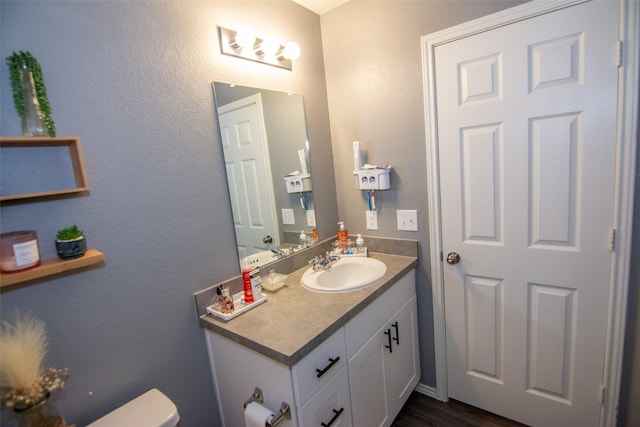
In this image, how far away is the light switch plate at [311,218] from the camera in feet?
6.33

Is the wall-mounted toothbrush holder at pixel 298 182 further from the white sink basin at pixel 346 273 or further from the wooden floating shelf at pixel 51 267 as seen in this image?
the wooden floating shelf at pixel 51 267

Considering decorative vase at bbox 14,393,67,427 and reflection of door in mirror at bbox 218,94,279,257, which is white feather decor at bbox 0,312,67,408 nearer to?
decorative vase at bbox 14,393,67,427

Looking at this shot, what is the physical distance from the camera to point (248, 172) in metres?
1.57

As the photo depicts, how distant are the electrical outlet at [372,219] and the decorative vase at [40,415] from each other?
1.63 metres

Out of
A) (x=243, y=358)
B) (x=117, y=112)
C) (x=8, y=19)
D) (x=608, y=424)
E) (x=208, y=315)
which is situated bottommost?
(x=608, y=424)

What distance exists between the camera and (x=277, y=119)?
5.70 ft

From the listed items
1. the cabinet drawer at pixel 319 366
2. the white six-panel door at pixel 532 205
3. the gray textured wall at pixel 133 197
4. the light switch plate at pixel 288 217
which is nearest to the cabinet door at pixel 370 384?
the cabinet drawer at pixel 319 366

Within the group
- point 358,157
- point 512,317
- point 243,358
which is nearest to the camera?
point 243,358

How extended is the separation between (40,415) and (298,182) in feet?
4.60

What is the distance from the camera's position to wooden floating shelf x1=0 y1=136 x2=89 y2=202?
0.88m

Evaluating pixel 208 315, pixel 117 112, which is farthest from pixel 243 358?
pixel 117 112

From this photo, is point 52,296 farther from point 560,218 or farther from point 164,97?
point 560,218

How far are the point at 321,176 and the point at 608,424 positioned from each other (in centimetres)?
→ 189

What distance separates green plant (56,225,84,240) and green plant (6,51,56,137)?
288mm
